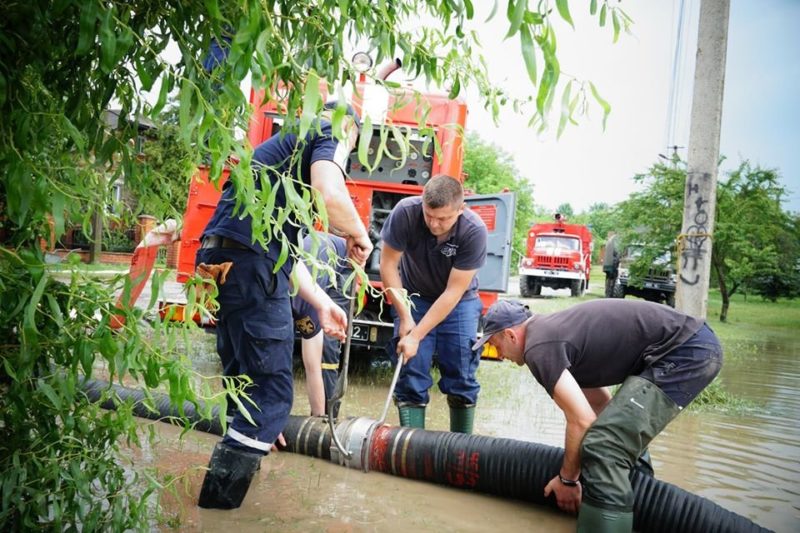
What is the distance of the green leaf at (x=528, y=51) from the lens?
51.4 inches

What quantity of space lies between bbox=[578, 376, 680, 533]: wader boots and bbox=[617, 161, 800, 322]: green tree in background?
53.8ft

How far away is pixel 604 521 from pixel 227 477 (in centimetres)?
172

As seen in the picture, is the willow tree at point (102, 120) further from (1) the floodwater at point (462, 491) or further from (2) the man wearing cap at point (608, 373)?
(2) the man wearing cap at point (608, 373)

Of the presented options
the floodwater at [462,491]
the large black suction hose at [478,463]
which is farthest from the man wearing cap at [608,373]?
the floodwater at [462,491]

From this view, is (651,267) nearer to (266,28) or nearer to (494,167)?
(266,28)

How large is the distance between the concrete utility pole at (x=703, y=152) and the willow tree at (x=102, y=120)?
5621mm

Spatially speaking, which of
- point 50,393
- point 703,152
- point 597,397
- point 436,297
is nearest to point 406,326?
point 436,297

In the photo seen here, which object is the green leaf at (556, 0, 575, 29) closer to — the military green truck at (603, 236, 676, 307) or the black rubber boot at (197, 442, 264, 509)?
the black rubber boot at (197, 442, 264, 509)

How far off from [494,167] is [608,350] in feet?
158

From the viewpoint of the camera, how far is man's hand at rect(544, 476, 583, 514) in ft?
11.0

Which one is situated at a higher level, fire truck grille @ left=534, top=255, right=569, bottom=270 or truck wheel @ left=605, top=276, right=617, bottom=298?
fire truck grille @ left=534, top=255, right=569, bottom=270

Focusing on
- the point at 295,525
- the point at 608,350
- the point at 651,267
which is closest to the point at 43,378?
the point at 295,525

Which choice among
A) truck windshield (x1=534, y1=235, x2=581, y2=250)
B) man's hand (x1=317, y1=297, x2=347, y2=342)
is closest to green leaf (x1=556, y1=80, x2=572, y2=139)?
man's hand (x1=317, y1=297, x2=347, y2=342)

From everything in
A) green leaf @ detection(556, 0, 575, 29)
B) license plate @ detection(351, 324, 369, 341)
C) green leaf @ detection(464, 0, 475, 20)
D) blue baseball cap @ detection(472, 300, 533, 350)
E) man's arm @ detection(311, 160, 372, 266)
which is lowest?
license plate @ detection(351, 324, 369, 341)
